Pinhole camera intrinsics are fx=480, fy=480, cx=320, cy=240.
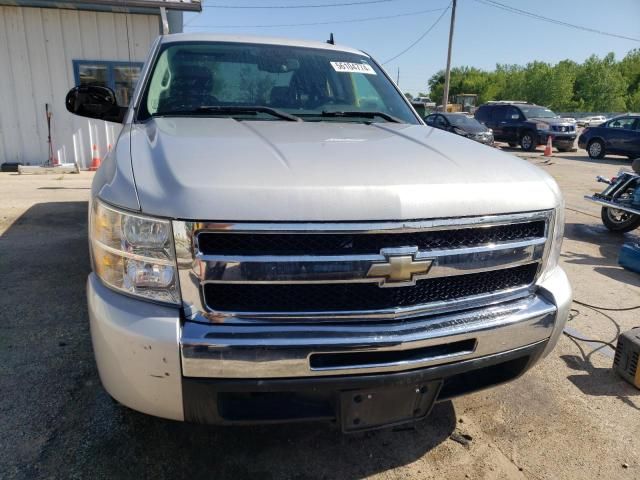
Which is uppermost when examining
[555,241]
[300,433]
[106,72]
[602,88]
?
[602,88]

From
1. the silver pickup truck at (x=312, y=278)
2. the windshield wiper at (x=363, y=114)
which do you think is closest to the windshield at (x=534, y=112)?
the windshield wiper at (x=363, y=114)

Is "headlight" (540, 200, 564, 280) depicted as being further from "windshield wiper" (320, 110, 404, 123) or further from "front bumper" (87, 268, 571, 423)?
"windshield wiper" (320, 110, 404, 123)

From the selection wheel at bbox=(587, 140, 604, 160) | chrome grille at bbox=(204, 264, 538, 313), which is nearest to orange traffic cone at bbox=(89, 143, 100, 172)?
chrome grille at bbox=(204, 264, 538, 313)

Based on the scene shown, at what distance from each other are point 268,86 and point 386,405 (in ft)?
6.84

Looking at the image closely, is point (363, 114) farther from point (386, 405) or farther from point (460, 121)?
point (460, 121)

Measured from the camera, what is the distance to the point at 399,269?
1688 millimetres

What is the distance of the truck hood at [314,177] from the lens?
158cm

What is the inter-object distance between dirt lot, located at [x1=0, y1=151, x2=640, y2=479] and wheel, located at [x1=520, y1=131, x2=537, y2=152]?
17.3 metres

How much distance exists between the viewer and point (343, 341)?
1.65m

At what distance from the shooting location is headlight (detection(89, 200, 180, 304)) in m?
1.60

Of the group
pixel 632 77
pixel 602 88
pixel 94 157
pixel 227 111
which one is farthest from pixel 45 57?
pixel 632 77

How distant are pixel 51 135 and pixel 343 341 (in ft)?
35.7

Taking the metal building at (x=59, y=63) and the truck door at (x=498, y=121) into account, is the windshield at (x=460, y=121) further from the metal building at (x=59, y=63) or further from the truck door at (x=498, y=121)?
the metal building at (x=59, y=63)

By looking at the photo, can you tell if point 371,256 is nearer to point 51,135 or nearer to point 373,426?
point 373,426
